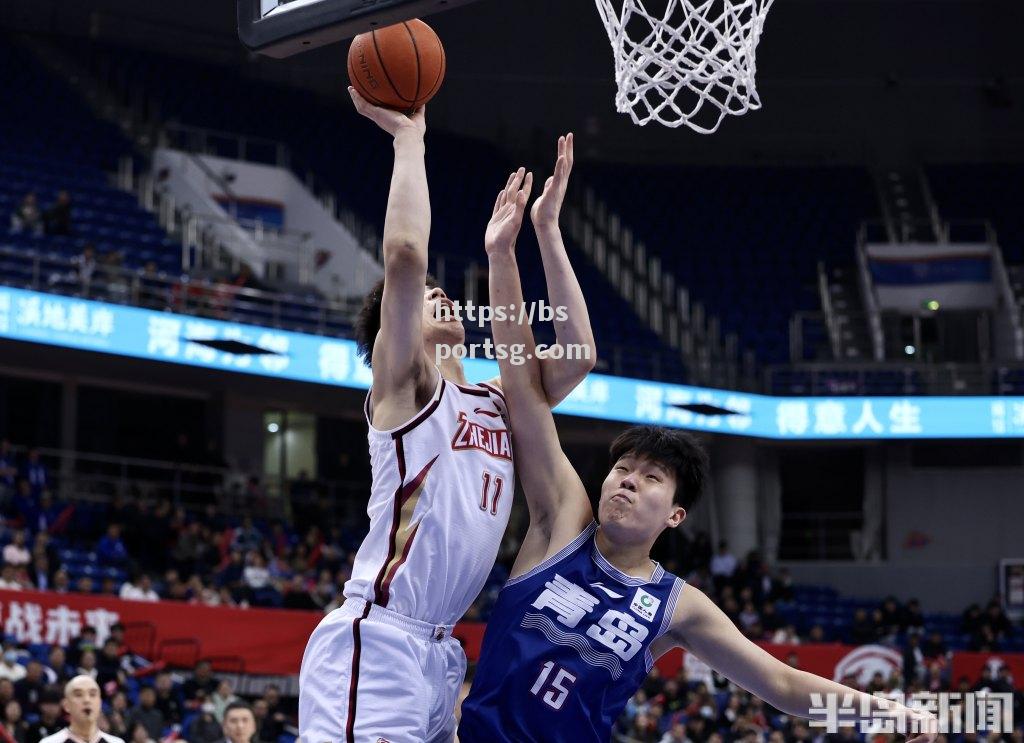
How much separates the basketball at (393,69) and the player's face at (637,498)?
1.13 meters

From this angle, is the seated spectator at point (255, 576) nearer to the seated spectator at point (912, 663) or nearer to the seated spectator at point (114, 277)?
the seated spectator at point (114, 277)

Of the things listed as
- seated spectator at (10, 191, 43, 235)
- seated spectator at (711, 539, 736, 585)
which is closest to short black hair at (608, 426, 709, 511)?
seated spectator at (10, 191, 43, 235)

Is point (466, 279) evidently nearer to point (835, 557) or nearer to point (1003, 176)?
point (835, 557)

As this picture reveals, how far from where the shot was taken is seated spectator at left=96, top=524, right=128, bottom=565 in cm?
1518

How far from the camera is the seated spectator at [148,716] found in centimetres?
1113

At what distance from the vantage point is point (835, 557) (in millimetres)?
23484

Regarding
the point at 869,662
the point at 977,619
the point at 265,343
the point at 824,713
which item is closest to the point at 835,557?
the point at 977,619

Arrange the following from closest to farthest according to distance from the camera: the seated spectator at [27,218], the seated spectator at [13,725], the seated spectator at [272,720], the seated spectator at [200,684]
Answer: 1. the seated spectator at [13,725]
2. the seated spectator at [272,720]
3. the seated spectator at [200,684]
4. the seated spectator at [27,218]

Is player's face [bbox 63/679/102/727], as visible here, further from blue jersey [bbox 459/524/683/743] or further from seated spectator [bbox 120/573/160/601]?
seated spectator [bbox 120/573/160/601]

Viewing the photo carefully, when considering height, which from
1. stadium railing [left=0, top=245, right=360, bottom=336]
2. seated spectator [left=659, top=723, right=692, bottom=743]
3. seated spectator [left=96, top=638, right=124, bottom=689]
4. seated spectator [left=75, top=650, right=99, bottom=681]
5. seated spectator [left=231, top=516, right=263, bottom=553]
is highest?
stadium railing [left=0, top=245, right=360, bottom=336]

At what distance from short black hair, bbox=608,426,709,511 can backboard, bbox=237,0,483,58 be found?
1.25 metres

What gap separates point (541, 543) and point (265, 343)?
14.0 m

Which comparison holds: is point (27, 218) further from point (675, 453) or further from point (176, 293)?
point (675, 453)

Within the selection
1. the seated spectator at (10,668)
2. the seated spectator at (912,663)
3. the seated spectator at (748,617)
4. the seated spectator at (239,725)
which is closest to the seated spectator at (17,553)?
the seated spectator at (10,668)
